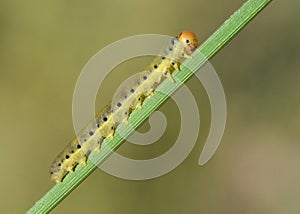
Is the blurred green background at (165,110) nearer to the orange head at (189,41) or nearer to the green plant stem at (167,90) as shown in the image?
the orange head at (189,41)

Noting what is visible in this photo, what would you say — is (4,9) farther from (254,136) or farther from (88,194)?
(254,136)

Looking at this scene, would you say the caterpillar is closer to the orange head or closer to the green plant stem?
the orange head

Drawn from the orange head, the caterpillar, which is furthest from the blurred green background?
the orange head

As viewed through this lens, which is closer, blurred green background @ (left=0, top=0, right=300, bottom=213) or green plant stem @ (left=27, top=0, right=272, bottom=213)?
green plant stem @ (left=27, top=0, right=272, bottom=213)

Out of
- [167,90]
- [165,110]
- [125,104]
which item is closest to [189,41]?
[125,104]

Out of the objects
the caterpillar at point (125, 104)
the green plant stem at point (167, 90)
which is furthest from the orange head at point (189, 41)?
the green plant stem at point (167, 90)

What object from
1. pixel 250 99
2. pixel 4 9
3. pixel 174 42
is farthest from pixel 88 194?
pixel 174 42
